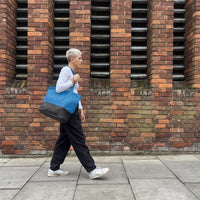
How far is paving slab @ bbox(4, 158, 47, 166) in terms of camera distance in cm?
333

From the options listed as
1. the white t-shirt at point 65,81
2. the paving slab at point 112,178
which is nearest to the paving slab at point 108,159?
the paving slab at point 112,178

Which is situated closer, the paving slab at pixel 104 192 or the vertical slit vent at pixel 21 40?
the paving slab at pixel 104 192

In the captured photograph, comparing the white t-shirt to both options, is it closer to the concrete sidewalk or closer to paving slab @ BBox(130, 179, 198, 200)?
the concrete sidewalk

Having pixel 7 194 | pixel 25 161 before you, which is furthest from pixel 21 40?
pixel 7 194

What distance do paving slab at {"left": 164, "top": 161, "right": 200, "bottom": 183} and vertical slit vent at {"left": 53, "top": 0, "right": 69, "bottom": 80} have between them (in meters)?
2.92

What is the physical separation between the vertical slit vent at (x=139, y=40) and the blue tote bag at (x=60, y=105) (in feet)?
6.33

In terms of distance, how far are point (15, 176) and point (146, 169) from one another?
2.05m

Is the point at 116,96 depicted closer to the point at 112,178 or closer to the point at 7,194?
the point at 112,178

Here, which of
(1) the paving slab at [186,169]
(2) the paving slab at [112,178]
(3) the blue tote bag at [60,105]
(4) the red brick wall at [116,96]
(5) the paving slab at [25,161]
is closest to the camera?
(3) the blue tote bag at [60,105]

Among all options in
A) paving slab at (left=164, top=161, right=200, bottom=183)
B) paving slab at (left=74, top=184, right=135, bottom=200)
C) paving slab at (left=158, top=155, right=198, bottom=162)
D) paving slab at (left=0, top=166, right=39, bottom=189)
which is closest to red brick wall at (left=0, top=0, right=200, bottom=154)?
paving slab at (left=158, top=155, right=198, bottom=162)

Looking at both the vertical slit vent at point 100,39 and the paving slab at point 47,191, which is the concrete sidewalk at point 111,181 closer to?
the paving slab at point 47,191

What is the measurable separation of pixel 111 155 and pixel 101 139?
385 mm

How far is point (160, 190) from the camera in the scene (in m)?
2.29

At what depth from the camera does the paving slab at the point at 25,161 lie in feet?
10.9
